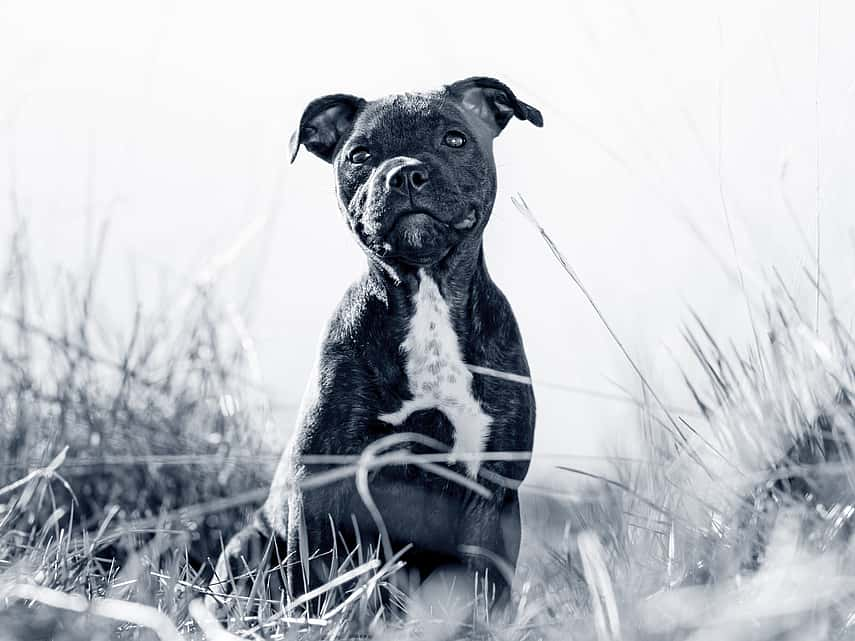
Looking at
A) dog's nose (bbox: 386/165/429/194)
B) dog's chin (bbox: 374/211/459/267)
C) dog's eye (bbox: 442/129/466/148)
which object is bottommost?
dog's chin (bbox: 374/211/459/267)

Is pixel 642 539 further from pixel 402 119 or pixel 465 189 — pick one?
pixel 402 119

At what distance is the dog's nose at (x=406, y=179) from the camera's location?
2.82m

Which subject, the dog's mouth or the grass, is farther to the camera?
the dog's mouth

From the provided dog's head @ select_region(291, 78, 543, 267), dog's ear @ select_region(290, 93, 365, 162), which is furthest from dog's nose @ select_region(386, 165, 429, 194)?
dog's ear @ select_region(290, 93, 365, 162)

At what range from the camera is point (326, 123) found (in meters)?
3.36

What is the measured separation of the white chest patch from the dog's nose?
407mm

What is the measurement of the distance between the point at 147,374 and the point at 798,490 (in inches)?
113

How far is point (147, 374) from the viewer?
14.3ft

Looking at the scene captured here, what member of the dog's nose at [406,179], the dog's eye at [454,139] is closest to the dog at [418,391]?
the dog's eye at [454,139]

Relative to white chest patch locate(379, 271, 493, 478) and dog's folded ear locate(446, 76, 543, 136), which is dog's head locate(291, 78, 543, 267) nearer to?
dog's folded ear locate(446, 76, 543, 136)

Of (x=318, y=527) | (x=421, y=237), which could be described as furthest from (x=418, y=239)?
(x=318, y=527)

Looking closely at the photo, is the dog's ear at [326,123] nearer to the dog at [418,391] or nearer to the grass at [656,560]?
the dog at [418,391]

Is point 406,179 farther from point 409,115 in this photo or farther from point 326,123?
point 326,123

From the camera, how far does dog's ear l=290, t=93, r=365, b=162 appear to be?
324 centimetres
